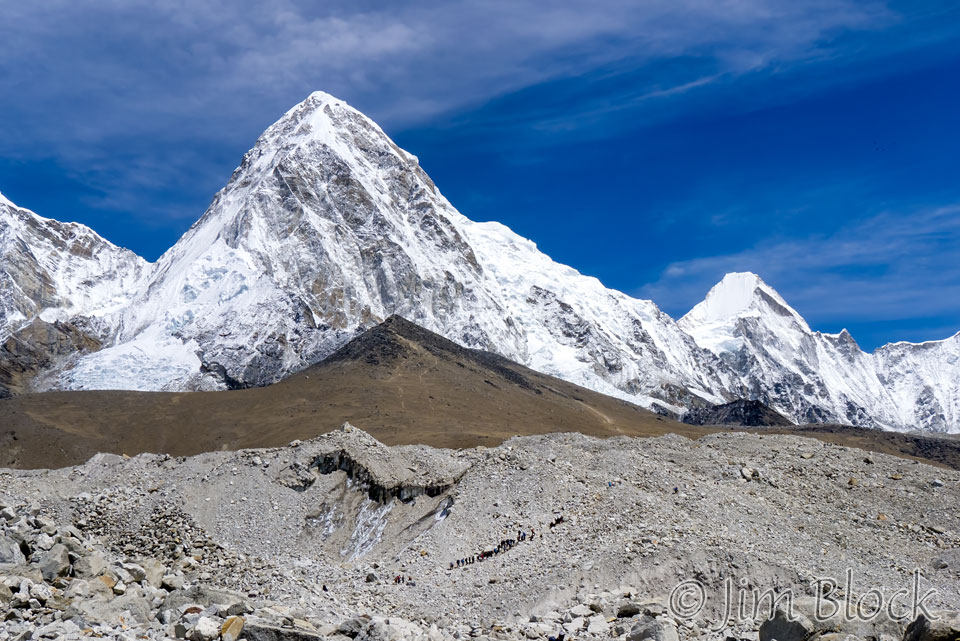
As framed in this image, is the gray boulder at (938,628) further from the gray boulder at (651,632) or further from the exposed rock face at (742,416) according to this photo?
the exposed rock face at (742,416)

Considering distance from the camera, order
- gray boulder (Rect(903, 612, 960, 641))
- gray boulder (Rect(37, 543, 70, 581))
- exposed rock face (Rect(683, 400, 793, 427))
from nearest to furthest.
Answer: gray boulder (Rect(903, 612, 960, 641)) → gray boulder (Rect(37, 543, 70, 581)) → exposed rock face (Rect(683, 400, 793, 427))

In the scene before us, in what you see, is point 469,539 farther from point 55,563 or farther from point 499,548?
point 55,563

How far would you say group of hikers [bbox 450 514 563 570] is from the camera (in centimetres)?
3325

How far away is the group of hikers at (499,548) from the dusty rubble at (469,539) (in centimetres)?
12

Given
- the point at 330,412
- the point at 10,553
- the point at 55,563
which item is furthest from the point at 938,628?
the point at 330,412

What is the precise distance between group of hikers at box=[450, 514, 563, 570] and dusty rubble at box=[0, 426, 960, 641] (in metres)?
0.12

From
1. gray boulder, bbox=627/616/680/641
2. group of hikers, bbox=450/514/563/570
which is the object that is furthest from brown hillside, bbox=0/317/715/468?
gray boulder, bbox=627/616/680/641

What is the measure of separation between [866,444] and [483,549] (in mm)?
124850

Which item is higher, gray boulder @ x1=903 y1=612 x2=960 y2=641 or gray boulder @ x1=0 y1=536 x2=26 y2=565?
gray boulder @ x1=903 y1=612 x2=960 y2=641

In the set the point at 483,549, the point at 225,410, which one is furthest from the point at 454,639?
the point at 225,410

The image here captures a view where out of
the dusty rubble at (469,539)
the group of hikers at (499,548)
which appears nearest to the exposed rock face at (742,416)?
the dusty rubble at (469,539)

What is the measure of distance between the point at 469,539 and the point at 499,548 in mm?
1910

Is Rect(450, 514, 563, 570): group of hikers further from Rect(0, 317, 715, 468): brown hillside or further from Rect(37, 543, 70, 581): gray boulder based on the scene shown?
Rect(0, 317, 715, 468): brown hillside

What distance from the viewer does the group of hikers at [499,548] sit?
109 ft
